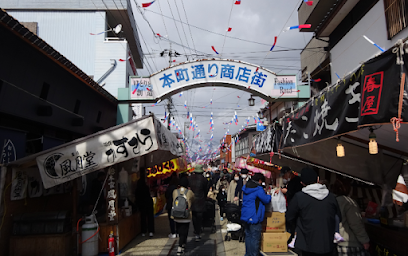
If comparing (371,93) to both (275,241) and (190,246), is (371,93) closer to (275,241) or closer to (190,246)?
(275,241)

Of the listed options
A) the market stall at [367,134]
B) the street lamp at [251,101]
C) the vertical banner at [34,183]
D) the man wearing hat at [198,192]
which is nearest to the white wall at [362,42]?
the market stall at [367,134]

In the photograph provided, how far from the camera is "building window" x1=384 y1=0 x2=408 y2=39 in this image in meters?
9.55

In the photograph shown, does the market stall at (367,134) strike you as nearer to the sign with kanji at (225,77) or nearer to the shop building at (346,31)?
the sign with kanji at (225,77)

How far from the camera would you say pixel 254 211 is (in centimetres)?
625

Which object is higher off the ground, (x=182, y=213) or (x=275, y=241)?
(x=182, y=213)

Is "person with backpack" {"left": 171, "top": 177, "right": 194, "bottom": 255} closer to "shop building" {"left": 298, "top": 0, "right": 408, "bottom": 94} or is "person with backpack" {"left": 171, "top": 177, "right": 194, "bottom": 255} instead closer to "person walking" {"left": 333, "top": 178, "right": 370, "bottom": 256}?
"person walking" {"left": 333, "top": 178, "right": 370, "bottom": 256}

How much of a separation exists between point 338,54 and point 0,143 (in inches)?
585

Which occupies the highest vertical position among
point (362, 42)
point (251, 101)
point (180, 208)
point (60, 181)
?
point (362, 42)

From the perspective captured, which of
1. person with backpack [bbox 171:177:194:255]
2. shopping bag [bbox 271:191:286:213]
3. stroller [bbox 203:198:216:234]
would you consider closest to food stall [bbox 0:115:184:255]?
person with backpack [bbox 171:177:194:255]

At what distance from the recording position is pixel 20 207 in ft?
22.7

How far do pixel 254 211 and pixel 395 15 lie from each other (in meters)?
8.67

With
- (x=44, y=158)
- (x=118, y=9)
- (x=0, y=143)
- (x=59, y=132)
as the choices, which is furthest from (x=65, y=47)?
(x=44, y=158)

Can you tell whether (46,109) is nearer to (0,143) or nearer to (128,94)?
(0,143)

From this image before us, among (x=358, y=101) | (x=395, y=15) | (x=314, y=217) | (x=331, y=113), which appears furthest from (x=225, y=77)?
(x=358, y=101)
